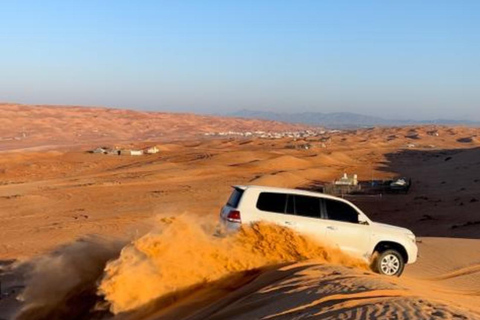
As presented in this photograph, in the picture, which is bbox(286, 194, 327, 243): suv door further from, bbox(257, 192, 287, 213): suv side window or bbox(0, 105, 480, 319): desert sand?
bbox(0, 105, 480, 319): desert sand

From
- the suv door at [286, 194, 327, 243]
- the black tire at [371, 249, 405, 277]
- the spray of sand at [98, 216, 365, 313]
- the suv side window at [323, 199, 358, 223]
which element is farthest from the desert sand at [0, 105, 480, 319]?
the suv side window at [323, 199, 358, 223]

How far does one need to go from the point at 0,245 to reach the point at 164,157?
35.5 meters

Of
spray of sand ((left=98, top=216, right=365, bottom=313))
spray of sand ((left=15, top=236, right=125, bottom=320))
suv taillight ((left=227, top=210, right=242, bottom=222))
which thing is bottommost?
spray of sand ((left=15, top=236, right=125, bottom=320))

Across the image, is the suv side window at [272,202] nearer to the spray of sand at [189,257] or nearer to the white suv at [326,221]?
the white suv at [326,221]

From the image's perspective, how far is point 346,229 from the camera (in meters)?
11.0

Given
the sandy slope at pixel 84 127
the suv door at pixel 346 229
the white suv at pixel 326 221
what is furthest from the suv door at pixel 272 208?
the sandy slope at pixel 84 127

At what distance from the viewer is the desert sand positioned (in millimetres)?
7732

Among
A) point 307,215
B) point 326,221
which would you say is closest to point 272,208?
point 307,215

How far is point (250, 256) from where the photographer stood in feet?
32.9

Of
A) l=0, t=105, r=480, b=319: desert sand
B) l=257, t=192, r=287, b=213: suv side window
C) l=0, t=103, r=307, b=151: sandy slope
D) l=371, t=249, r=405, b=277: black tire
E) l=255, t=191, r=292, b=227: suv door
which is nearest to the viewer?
l=0, t=105, r=480, b=319: desert sand

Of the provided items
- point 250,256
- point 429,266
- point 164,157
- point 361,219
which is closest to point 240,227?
point 250,256

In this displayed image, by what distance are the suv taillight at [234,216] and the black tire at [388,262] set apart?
9.74 feet

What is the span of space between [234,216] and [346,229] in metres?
2.25

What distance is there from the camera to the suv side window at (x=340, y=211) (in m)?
11.0
